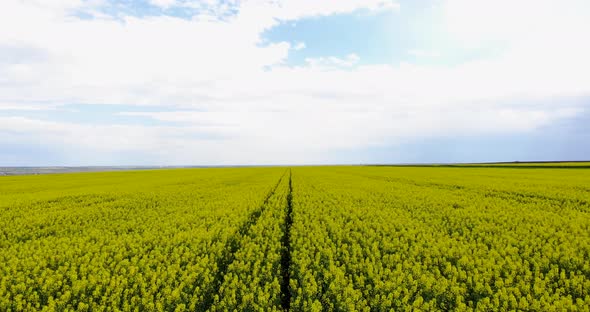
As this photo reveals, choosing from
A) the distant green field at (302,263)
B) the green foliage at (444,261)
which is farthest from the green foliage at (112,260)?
the green foliage at (444,261)

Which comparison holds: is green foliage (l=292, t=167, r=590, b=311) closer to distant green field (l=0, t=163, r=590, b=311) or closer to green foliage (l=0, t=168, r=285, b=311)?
distant green field (l=0, t=163, r=590, b=311)

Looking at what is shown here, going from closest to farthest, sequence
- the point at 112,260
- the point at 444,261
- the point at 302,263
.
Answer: the point at 302,263
the point at 444,261
the point at 112,260

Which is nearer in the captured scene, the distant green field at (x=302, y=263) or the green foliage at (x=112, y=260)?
the distant green field at (x=302, y=263)

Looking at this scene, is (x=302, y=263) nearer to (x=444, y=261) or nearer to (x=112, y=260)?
(x=444, y=261)

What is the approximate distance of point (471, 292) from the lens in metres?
6.64

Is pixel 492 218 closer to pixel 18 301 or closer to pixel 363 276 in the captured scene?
pixel 363 276

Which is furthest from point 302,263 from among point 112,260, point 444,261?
point 112,260

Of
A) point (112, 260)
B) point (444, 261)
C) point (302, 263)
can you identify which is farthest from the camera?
point (112, 260)

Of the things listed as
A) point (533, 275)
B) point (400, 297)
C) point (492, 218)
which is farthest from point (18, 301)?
point (492, 218)

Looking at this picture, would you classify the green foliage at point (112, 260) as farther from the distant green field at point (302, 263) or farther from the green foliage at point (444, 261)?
the green foliage at point (444, 261)

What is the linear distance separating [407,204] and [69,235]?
16.4 m

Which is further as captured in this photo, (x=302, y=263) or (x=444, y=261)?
(x=444, y=261)

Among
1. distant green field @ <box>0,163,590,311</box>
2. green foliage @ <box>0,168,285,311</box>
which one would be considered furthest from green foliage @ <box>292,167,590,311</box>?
green foliage @ <box>0,168,285,311</box>

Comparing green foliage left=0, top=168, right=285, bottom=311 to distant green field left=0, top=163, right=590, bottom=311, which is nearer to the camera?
distant green field left=0, top=163, right=590, bottom=311
